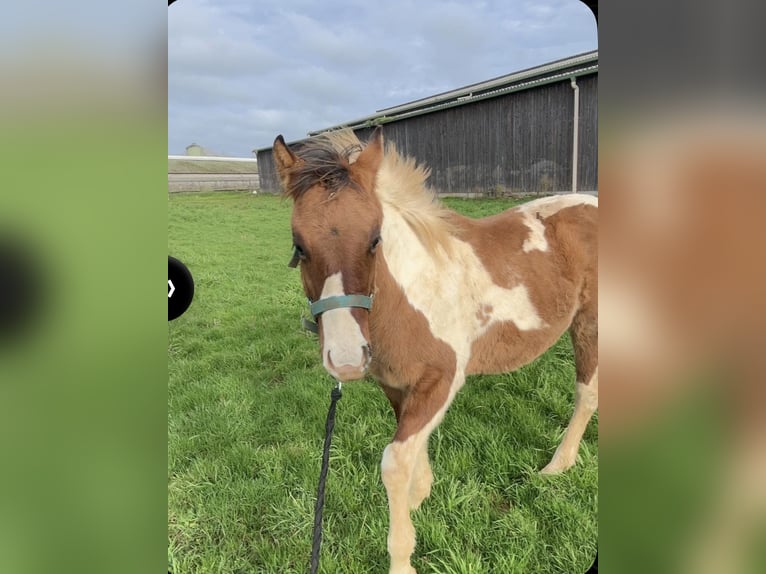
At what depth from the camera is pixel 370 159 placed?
171cm

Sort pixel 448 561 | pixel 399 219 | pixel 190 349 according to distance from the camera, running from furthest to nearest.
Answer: pixel 190 349 < pixel 399 219 < pixel 448 561

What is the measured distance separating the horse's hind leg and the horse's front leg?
726 mm

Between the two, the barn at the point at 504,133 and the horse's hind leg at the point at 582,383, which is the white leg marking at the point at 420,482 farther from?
the barn at the point at 504,133

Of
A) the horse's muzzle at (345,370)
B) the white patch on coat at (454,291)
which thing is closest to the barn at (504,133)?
the white patch on coat at (454,291)

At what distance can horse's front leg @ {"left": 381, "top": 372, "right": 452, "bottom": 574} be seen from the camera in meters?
1.73

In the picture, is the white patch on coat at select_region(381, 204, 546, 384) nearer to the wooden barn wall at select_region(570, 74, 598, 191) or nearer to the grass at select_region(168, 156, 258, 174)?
the grass at select_region(168, 156, 258, 174)

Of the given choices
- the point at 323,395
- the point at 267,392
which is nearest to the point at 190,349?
the point at 267,392

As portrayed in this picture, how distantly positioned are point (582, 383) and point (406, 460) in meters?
1.20
